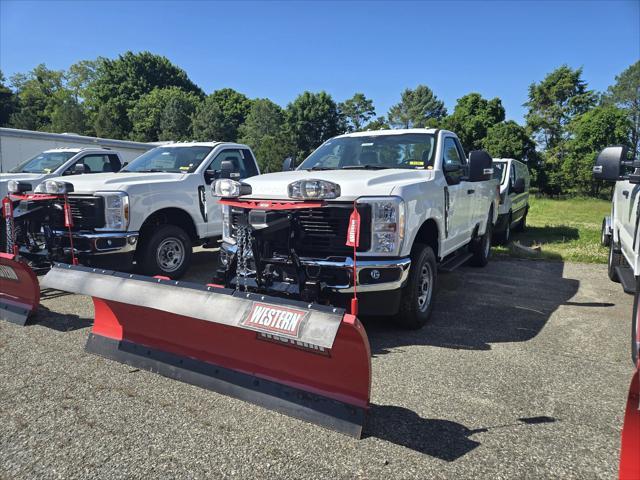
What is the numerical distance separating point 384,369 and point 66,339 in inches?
120

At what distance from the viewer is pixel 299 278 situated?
391 cm

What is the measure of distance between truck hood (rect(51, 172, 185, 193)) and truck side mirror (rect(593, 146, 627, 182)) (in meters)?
5.43

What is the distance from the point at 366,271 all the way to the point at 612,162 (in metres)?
2.88

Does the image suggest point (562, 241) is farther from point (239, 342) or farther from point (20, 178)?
point (20, 178)

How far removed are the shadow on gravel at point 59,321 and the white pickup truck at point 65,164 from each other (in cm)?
501

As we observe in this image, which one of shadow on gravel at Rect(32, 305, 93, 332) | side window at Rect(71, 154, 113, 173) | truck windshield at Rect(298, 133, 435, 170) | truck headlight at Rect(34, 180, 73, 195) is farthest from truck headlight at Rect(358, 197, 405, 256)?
side window at Rect(71, 154, 113, 173)

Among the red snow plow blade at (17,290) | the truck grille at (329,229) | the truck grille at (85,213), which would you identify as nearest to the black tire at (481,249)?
the truck grille at (329,229)

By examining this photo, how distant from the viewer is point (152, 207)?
252 inches

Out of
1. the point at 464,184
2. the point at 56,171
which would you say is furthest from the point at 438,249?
the point at 56,171

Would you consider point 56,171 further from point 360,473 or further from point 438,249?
point 360,473

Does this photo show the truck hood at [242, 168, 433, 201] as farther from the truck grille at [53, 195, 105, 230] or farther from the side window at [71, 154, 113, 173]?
the side window at [71, 154, 113, 173]

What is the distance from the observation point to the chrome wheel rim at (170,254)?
6.61m

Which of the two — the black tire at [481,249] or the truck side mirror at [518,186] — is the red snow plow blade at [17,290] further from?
the truck side mirror at [518,186]

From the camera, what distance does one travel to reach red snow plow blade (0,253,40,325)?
4787 millimetres
